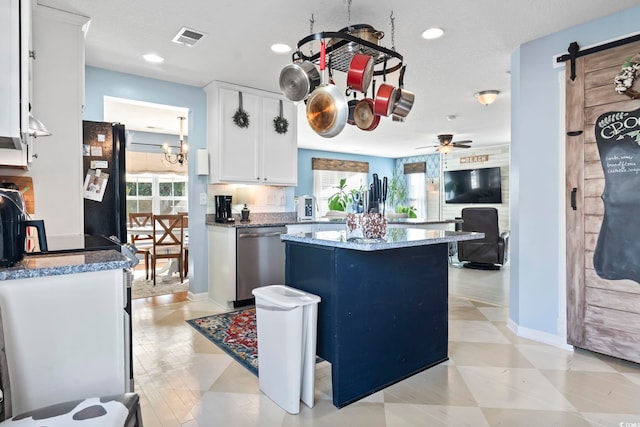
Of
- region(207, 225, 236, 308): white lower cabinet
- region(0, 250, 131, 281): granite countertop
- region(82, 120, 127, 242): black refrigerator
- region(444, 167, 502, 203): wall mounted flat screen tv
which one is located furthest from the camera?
region(444, 167, 502, 203): wall mounted flat screen tv

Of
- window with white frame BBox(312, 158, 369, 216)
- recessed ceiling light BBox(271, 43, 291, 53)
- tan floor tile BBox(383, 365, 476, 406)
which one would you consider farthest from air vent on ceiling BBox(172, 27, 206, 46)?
window with white frame BBox(312, 158, 369, 216)

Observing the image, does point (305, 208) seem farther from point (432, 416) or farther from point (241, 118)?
point (432, 416)

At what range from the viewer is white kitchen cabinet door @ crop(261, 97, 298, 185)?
440cm

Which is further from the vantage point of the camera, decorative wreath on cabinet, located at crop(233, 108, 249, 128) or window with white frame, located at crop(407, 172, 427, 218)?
window with white frame, located at crop(407, 172, 427, 218)

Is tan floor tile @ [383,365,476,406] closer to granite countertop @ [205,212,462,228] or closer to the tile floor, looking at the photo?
the tile floor

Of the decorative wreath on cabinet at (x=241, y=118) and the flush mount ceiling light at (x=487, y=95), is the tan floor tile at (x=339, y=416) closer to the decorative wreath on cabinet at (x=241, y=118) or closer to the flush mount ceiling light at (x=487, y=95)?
the decorative wreath on cabinet at (x=241, y=118)

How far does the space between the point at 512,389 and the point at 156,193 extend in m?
6.76

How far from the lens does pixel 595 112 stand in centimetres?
257

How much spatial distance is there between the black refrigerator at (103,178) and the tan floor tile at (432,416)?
248 cm

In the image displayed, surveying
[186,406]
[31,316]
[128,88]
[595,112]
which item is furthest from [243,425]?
[128,88]

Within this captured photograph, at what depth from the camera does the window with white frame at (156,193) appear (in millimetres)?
7012

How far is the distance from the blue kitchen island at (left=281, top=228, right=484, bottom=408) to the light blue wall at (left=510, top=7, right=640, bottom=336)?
974mm

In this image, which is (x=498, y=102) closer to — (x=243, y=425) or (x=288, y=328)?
(x=288, y=328)

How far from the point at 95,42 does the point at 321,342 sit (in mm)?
2949
